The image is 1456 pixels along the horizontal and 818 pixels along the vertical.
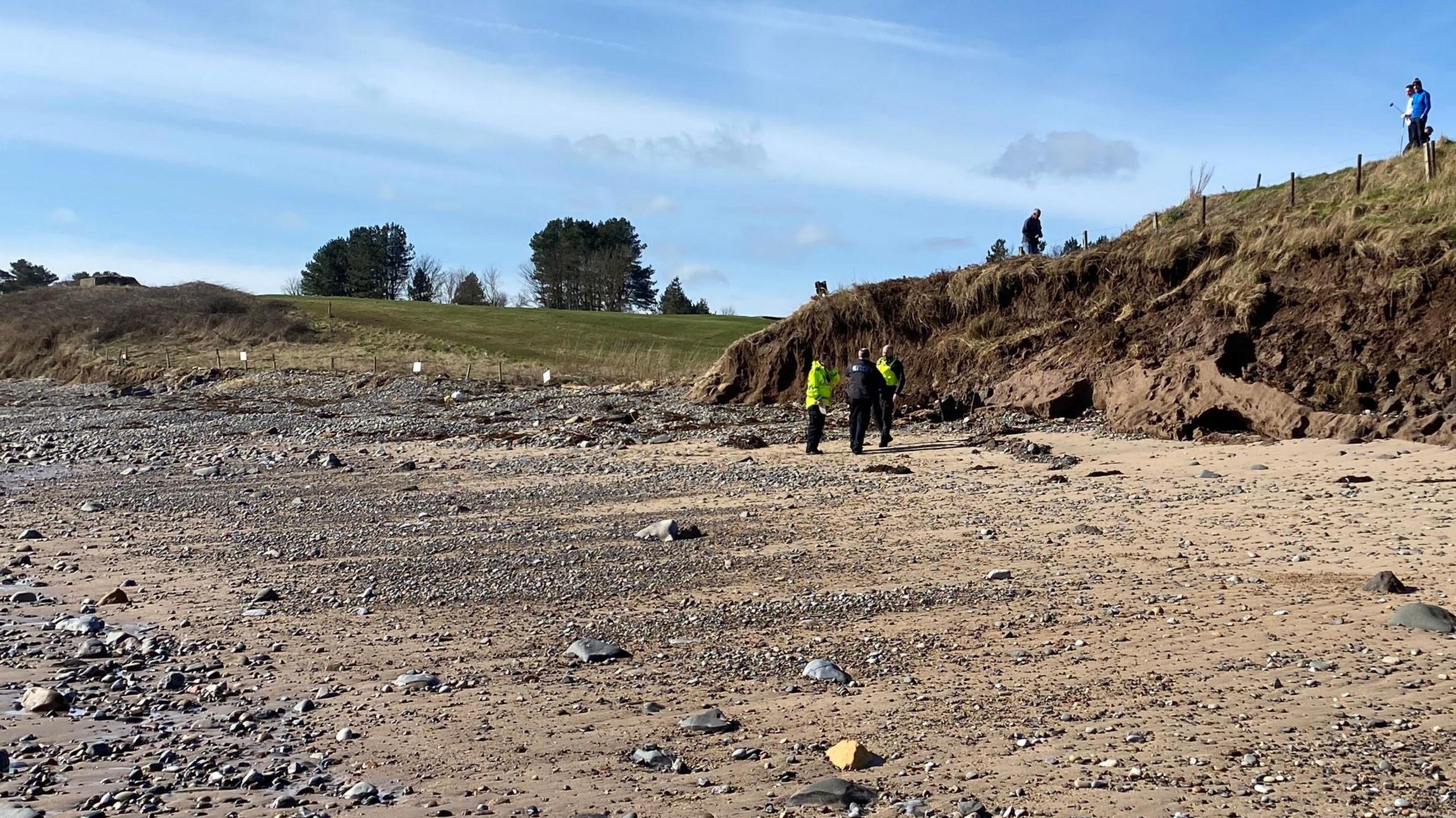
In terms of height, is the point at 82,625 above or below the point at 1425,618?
below

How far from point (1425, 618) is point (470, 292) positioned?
287 feet

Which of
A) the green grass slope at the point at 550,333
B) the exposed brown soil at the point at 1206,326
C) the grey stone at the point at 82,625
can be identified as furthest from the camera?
the green grass slope at the point at 550,333

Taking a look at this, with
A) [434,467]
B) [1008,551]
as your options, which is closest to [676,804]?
[1008,551]

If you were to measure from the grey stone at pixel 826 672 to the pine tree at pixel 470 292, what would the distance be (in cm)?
8498

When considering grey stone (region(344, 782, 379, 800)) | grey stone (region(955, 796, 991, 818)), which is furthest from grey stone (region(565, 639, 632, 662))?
grey stone (region(955, 796, 991, 818))

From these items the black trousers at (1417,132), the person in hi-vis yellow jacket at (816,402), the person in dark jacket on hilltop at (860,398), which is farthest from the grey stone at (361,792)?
the black trousers at (1417,132)

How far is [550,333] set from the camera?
192 feet

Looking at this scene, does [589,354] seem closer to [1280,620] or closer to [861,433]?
[861,433]

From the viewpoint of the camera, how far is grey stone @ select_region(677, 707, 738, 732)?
18.9 ft

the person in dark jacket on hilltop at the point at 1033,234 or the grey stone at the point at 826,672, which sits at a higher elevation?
the person in dark jacket on hilltop at the point at 1033,234

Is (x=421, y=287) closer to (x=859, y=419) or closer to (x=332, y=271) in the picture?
(x=332, y=271)

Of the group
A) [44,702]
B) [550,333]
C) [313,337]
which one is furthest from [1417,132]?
[313,337]

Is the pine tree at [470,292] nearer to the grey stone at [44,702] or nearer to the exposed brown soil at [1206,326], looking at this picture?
the exposed brown soil at [1206,326]

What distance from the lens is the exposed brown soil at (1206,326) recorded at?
1652 cm
